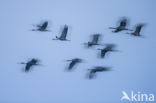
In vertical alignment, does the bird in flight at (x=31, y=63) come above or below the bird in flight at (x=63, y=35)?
below

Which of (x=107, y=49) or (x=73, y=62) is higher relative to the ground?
(x=107, y=49)

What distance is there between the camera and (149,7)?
10.4 ft

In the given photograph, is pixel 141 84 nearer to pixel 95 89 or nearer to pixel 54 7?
pixel 95 89

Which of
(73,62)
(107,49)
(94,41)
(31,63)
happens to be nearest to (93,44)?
(94,41)

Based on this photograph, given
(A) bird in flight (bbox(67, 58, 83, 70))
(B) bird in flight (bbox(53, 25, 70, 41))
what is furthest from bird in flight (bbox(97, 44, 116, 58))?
(B) bird in flight (bbox(53, 25, 70, 41))

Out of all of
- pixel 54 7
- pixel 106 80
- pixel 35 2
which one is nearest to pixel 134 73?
pixel 106 80

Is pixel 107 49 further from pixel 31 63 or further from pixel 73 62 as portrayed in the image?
pixel 31 63
